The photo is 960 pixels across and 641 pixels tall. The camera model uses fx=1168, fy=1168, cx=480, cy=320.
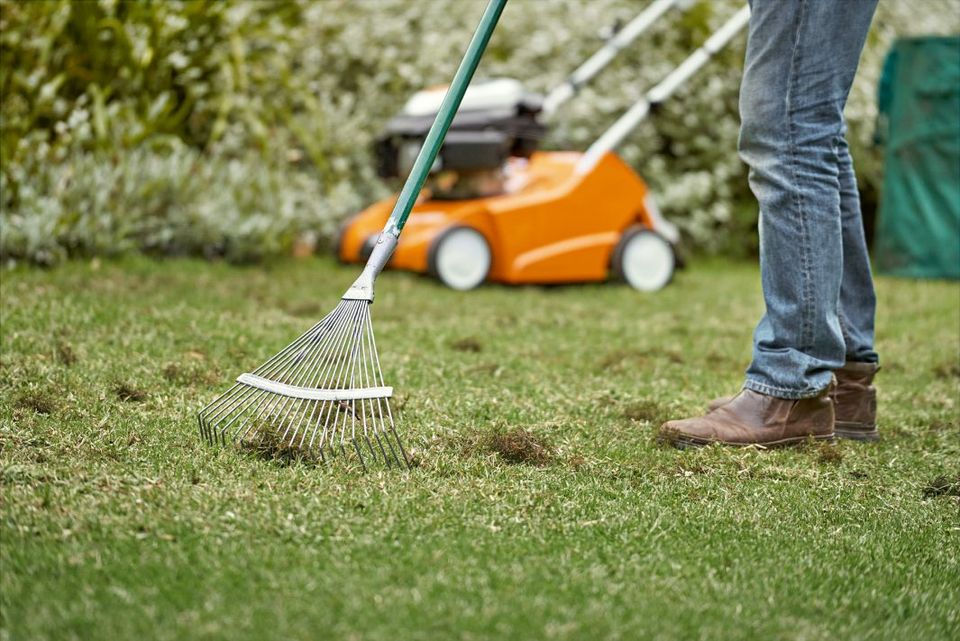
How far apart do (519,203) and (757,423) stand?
233 centimetres

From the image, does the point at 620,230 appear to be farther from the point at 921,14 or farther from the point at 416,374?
the point at 921,14

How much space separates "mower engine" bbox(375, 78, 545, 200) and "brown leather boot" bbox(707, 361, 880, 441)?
2.17 meters

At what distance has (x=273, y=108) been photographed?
5.17 metres

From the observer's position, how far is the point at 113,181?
13.7ft

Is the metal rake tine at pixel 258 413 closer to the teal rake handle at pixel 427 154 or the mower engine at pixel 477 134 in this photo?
the teal rake handle at pixel 427 154

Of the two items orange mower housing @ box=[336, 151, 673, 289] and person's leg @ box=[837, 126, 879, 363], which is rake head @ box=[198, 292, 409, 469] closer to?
person's leg @ box=[837, 126, 879, 363]

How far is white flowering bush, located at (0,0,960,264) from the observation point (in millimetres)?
4172

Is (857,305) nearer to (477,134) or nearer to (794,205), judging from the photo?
(794,205)

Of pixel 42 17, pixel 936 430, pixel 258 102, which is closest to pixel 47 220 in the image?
pixel 42 17

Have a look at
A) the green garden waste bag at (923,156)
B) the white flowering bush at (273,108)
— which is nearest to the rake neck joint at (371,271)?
the white flowering bush at (273,108)

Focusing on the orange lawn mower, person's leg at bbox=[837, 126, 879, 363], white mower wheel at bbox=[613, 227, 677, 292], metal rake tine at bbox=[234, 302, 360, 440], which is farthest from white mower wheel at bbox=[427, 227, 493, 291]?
metal rake tine at bbox=[234, 302, 360, 440]

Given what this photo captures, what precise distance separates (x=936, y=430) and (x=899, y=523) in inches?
28.8

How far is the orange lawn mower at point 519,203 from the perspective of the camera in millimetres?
4402

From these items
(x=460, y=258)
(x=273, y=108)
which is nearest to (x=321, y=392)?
(x=460, y=258)
